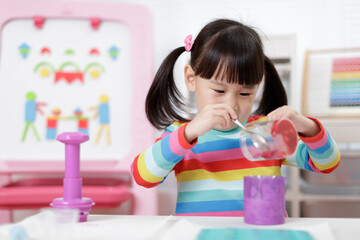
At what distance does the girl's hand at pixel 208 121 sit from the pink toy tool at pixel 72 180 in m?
0.17

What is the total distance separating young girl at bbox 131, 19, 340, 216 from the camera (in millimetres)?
661

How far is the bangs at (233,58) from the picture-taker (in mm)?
732

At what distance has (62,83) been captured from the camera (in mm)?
1361

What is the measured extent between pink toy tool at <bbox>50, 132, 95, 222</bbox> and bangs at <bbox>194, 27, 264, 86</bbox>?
30cm

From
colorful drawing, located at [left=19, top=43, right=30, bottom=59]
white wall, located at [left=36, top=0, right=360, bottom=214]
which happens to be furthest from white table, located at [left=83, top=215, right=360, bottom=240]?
white wall, located at [left=36, top=0, right=360, bottom=214]

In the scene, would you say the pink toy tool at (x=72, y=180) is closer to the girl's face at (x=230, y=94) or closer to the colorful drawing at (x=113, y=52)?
the girl's face at (x=230, y=94)

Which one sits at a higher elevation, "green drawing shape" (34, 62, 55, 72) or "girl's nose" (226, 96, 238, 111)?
"green drawing shape" (34, 62, 55, 72)

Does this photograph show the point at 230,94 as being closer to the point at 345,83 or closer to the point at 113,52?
the point at 113,52

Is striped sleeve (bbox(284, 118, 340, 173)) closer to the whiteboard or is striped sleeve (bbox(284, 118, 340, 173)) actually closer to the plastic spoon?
the plastic spoon

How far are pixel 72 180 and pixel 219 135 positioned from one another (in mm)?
366

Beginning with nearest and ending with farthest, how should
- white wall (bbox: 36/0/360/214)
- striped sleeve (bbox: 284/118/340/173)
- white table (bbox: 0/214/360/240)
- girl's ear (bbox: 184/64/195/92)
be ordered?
1. white table (bbox: 0/214/360/240)
2. striped sleeve (bbox: 284/118/340/173)
3. girl's ear (bbox: 184/64/195/92)
4. white wall (bbox: 36/0/360/214)

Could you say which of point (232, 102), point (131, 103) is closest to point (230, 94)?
point (232, 102)

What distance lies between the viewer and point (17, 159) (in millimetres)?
1313

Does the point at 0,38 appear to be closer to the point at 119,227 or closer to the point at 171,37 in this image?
the point at 171,37
